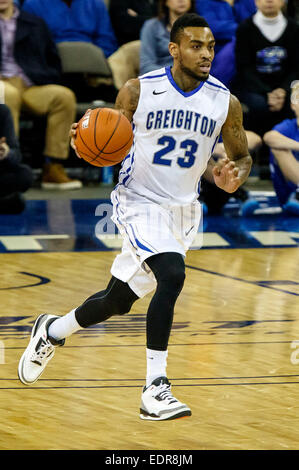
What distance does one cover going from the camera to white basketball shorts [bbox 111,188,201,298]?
14.7 ft

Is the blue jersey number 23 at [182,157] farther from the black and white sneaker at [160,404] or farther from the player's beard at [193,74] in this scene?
the black and white sneaker at [160,404]

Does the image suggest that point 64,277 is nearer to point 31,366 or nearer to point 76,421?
point 31,366

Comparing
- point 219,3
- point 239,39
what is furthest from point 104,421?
point 219,3

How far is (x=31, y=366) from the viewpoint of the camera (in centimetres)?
473

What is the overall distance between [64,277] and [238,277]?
1232 mm

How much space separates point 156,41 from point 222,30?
3.16 ft

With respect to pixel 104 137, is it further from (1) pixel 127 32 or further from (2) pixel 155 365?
(1) pixel 127 32

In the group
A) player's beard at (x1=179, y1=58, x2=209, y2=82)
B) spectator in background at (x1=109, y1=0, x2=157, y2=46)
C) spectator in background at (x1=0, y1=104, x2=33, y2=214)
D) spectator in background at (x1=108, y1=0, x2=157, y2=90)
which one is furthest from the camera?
spectator in background at (x1=109, y1=0, x2=157, y2=46)

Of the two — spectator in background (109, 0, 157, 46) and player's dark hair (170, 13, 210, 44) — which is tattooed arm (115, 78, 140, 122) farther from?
spectator in background (109, 0, 157, 46)

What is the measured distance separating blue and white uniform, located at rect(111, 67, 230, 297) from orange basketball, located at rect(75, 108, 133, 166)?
5.3 inches

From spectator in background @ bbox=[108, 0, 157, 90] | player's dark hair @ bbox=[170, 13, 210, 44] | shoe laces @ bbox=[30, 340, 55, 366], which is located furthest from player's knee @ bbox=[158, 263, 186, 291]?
spectator in background @ bbox=[108, 0, 157, 90]

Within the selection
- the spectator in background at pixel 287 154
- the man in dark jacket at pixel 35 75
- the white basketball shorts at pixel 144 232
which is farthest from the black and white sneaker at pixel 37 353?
the man in dark jacket at pixel 35 75

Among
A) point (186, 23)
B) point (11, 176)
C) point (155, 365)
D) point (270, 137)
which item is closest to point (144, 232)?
point (155, 365)

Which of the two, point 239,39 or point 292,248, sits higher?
point 239,39
